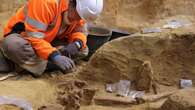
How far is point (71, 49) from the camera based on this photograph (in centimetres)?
545

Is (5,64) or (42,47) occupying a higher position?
(42,47)

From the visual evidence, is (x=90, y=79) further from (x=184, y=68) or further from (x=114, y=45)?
(x=184, y=68)

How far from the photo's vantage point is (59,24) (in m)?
5.25

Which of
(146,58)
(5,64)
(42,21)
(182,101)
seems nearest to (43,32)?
(42,21)

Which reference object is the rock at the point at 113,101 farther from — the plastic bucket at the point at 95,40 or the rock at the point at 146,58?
the plastic bucket at the point at 95,40

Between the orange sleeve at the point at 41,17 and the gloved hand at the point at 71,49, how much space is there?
339 mm

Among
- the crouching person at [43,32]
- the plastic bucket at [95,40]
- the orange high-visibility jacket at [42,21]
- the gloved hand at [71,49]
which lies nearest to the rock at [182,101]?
the crouching person at [43,32]

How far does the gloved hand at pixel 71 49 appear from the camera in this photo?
5.43 m

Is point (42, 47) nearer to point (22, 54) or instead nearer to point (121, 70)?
point (22, 54)

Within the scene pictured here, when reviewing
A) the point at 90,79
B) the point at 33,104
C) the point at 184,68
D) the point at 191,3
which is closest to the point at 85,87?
the point at 90,79

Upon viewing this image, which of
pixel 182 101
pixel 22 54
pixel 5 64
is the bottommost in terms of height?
pixel 182 101

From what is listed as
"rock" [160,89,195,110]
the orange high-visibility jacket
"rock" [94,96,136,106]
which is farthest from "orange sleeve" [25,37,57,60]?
"rock" [160,89,195,110]

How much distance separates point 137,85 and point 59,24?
93cm

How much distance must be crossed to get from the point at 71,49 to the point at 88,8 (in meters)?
0.56
